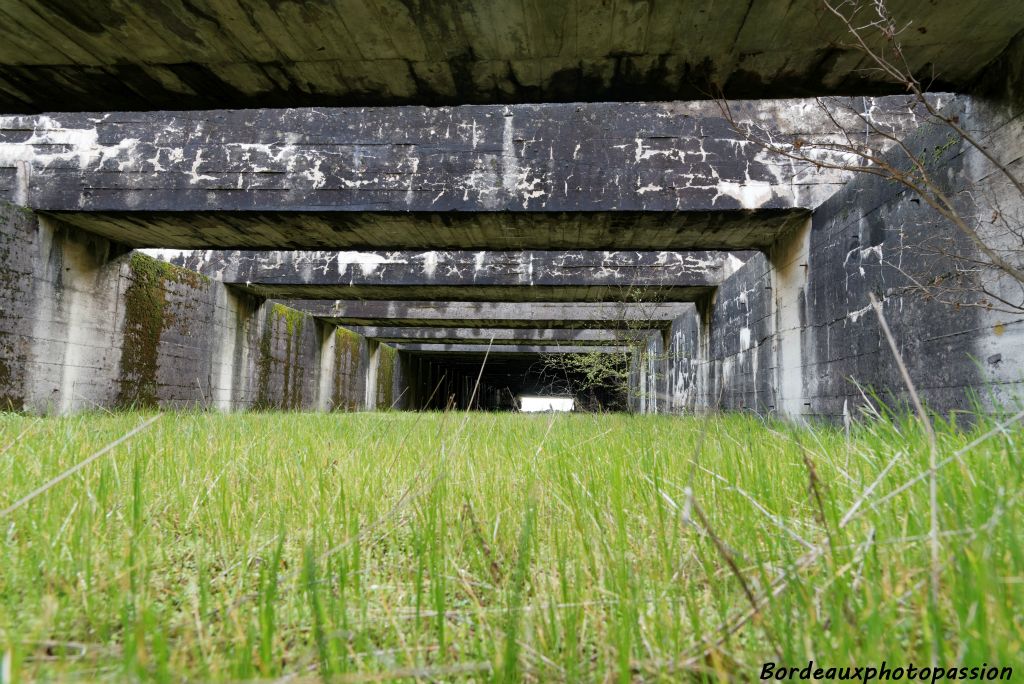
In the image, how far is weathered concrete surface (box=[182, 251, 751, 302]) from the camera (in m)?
8.98

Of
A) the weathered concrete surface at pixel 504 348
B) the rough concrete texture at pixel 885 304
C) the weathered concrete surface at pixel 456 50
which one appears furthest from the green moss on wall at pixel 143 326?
the weathered concrete surface at pixel 504 348

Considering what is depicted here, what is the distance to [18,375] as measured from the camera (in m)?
6.13

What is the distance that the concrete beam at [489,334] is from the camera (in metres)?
14.9

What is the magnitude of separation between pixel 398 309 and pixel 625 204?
7.70 m

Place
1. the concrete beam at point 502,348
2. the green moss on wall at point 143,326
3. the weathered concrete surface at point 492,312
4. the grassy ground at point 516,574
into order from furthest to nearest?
the concrete beam at point 502,348
the weathered concrete surface at point 492,312
the green moss on wall at point 143,326
the grassy ground at point 516,574

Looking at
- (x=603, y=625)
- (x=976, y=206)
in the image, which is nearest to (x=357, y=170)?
(x=976, y=206)

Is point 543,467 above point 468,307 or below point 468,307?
below

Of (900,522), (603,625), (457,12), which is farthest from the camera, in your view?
(457,12)

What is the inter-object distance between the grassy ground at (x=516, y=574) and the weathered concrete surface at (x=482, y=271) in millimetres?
7039

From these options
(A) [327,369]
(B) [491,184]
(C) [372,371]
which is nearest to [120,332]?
(B) [491,184]

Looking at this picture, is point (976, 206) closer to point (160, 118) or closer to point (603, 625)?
point (603, 625)

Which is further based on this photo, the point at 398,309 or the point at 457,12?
the point at 398,309

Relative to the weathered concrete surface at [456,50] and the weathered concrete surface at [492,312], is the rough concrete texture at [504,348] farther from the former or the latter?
the weathered concrete surface at [456,50]

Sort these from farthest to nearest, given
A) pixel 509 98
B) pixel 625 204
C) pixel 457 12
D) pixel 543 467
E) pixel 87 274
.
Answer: pixel 87 274 < pixel 625 204 < pixel 509 98 < pixel 457 12 < pixel 543 467
